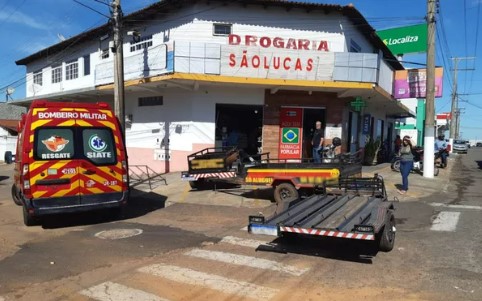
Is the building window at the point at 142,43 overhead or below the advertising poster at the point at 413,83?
overhead

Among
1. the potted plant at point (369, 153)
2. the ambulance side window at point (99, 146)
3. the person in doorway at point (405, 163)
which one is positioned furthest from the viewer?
the potted plant at point (369, 153)

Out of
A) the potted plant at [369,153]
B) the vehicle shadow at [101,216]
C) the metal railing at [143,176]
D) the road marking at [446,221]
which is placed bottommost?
the vehicle shadow at [101,216]

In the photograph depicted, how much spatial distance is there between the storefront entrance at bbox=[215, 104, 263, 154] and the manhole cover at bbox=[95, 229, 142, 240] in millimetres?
9039

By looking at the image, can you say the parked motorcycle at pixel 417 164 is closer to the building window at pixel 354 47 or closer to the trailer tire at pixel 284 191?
the building window at pixel 354 47

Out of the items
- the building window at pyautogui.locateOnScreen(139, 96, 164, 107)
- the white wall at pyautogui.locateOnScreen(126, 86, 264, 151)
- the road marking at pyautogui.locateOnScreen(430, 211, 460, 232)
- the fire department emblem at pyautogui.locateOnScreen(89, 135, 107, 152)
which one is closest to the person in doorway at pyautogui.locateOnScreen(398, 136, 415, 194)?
the road marking at pyautogui.locateOnScreen(430, 211, 460, 232)

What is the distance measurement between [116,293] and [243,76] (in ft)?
37.9

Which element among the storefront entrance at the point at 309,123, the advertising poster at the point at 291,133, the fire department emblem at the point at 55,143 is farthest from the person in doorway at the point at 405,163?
the fire department emblem at the point at 55,143

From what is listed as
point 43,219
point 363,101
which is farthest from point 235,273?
point 363,101

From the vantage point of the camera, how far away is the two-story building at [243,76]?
15.5m

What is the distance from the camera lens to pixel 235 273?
18.1 feet

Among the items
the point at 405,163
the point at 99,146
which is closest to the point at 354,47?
the point at 405,163

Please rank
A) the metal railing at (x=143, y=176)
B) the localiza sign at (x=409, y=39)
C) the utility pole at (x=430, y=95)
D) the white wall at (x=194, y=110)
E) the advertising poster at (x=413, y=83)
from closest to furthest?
the metal railing at (x=143, y=176), the utility pole at (x=430, y=95), the white wall at (x=194, y=110), the advertising poster at (x=413, y=83), the localiza sign at (x=409, y=39)

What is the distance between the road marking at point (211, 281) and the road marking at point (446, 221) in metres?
4.56

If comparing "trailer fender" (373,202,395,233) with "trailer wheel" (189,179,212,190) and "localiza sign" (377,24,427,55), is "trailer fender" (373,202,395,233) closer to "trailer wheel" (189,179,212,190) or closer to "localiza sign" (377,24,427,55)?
"trailer wheel" (189,179,212,190)
